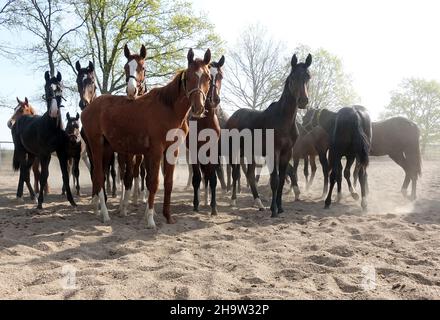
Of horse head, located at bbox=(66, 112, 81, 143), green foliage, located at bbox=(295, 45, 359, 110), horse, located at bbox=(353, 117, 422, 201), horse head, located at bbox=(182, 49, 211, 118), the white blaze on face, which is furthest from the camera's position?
green foliage, located at bbox=(295, 45, 359, 110)

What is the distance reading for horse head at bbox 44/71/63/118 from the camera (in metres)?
7.16

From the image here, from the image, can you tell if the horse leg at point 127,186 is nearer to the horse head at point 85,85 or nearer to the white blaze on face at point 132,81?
the white blaze on face at point 132,81

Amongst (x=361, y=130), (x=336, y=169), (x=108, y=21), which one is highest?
(x=108, y=21)

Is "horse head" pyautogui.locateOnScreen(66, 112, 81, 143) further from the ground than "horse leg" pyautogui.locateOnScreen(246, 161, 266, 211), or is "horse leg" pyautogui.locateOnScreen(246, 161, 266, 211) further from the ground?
"horse head" pyautogui.locateOnScreen(66, 112, 81, 143)

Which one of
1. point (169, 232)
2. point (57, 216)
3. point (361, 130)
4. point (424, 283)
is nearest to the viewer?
point (424, 283)

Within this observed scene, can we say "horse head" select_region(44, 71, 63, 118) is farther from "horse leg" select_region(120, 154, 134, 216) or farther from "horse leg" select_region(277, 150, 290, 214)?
"horse leg" select_region(277, 150, 290, 214)

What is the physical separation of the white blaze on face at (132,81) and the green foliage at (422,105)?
1538 inches

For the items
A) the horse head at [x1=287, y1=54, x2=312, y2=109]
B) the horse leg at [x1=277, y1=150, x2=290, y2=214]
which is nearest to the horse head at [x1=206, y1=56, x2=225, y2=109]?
the horse head at [x1=287, y1=54, x2=312, y2=109]

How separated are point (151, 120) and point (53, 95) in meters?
2.84

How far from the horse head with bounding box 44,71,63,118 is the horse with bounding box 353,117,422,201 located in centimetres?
687

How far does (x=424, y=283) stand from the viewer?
3.20m
